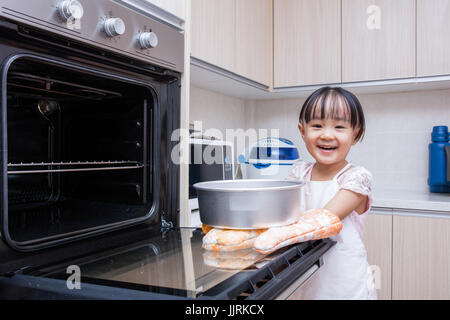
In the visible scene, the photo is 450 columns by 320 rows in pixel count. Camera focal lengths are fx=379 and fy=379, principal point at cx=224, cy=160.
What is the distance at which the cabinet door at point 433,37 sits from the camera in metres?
1.69

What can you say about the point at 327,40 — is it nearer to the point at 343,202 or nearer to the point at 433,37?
the point at 433,37

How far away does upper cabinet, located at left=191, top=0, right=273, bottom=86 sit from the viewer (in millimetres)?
1397

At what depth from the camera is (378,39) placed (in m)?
1.81

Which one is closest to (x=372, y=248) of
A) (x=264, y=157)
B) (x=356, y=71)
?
(x=264, y=157)

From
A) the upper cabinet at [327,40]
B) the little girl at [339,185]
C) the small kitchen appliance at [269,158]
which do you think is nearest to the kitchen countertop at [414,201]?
the small kitchen appliance at [269,158]

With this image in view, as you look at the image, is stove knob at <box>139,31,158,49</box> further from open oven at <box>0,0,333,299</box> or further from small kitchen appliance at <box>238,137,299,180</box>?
small kitchen appliance at <box>238,137,299,180</box>

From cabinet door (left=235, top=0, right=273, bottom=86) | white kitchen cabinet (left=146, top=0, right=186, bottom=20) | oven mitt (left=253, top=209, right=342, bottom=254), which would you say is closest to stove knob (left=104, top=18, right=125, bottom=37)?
white kitchen cabinet (left=146, top=0, right=186, bottom=20)

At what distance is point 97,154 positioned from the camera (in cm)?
99

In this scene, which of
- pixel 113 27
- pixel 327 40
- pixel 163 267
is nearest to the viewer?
pixel 163 267

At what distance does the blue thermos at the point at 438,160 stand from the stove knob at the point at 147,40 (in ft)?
5.15

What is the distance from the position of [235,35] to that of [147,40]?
91 centimetres

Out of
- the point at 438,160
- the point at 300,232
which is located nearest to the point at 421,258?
the point at 438,160

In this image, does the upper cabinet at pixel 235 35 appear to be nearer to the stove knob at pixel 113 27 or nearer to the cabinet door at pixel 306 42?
the cabinet door at pixel 306 42
